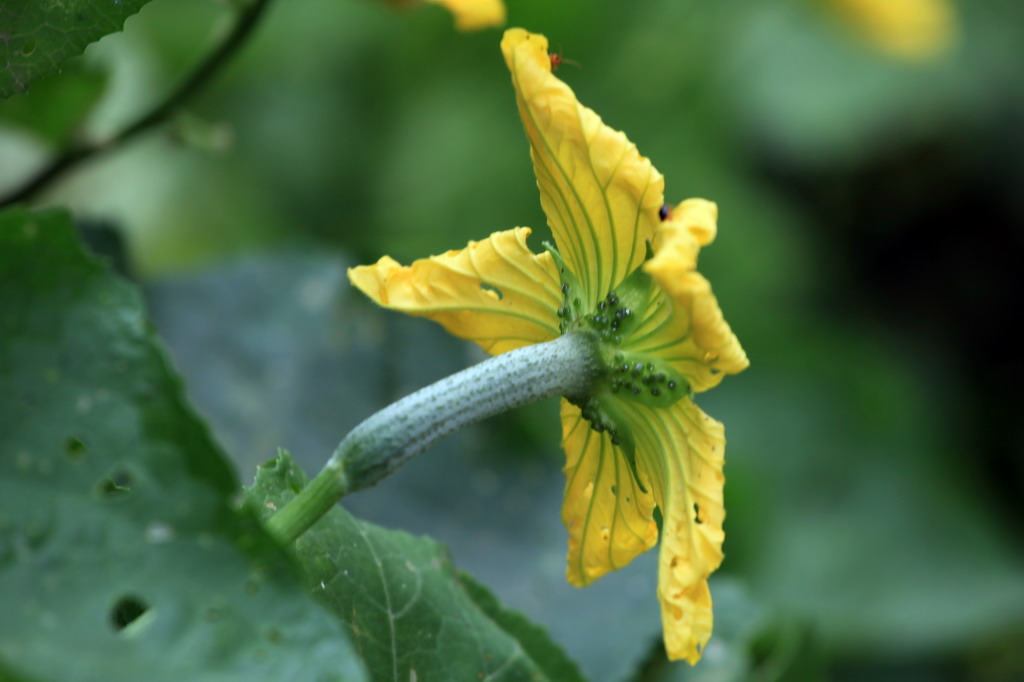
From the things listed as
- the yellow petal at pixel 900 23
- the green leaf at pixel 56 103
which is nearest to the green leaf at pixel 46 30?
the green leaf at pixel 56 103

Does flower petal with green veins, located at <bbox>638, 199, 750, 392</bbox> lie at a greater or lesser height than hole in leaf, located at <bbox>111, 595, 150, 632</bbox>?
greater

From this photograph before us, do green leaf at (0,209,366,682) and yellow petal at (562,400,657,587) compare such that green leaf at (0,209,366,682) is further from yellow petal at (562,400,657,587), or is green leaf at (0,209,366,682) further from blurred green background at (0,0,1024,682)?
blurred green background at (0,0,1024,682)

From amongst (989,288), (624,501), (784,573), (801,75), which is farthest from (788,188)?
(624,501)

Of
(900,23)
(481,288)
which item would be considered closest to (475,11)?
(481,288)

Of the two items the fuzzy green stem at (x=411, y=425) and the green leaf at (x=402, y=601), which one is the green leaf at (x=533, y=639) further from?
the fuzzy green stem at (x=411, y=425)

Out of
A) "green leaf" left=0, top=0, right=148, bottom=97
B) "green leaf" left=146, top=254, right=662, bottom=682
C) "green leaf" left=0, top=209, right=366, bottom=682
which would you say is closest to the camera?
Answer: "green leaf" left=0, top=209, right=366, bottom=682

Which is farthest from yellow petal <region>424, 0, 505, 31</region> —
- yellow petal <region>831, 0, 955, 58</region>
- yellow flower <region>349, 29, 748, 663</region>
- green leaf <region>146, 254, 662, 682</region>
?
yellow petal <region>831, 0, 955, 58</region>
